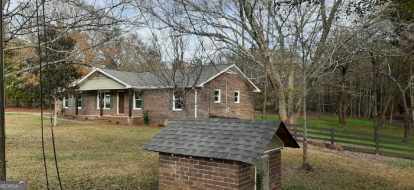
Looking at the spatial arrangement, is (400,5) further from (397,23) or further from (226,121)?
(226,121)

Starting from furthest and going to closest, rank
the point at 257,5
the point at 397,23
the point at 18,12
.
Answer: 1. the point at 257,5
2. the point at 397,23
3. the point at 18,12

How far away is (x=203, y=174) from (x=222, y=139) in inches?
27.8

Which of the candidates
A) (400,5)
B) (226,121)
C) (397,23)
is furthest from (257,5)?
(226,121)

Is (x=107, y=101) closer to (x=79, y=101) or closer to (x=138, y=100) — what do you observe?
(x=138, y=100)

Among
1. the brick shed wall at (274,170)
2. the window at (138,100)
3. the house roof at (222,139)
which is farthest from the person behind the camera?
the window at (138,100)

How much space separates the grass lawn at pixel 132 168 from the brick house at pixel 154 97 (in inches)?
353

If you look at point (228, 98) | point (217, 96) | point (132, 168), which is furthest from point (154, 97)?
point (132, 168)

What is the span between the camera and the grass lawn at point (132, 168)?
903cm

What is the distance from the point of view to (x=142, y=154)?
13.2 meters

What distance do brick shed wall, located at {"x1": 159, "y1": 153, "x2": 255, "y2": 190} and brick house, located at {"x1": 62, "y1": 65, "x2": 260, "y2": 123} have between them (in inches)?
628

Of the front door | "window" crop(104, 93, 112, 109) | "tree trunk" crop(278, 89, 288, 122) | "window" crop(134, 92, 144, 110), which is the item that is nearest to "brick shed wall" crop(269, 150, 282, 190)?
"tree trunk" crop(278, 89, 288, 122)

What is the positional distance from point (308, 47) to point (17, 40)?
8.02 m

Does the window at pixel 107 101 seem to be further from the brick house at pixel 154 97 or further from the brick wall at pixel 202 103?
the brick wall at pixel 202 103

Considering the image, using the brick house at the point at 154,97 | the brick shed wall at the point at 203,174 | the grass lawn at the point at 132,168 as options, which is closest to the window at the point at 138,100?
the brick house at the point at 154,97
